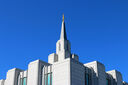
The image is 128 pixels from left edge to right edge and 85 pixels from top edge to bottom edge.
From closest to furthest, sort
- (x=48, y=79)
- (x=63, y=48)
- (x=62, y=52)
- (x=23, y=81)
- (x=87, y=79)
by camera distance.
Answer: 1. (x=48, y=79)
2. (x=87, y=79)
3. (x=23, y=81)
4. (x=62, y=52)
5. (x=63, y=48)

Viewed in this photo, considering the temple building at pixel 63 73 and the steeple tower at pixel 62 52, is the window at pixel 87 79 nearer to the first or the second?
the temple building at pixel 63 73

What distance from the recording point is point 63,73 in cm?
4691

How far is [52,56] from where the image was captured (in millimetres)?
60406

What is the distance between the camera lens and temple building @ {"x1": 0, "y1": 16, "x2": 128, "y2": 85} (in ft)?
154

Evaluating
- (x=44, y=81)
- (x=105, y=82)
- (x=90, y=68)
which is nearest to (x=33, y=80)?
(x=44, y=81)

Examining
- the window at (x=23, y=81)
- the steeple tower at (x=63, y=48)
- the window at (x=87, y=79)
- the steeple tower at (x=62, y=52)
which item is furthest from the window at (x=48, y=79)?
the steeple tower at (x=63, y=48)

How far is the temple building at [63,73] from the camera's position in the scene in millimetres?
46875

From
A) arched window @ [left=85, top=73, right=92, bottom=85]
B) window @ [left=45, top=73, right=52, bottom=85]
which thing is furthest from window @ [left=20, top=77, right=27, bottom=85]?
arched window @ [left=85, top=73, right=92, bottom=85]

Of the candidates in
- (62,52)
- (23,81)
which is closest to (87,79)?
(62,52)

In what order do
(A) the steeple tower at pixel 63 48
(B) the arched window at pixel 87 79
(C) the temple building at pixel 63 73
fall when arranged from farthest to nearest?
(A) the steeple tower at pixel 63 48, (B) the arched window at pixel 87 79, (C) the temple building at pixel 63 73

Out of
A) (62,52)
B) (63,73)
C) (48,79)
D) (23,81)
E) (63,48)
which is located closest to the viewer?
(63,73)

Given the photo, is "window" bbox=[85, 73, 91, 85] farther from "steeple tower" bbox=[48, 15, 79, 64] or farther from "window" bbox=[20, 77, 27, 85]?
"window" bbox=[20, 77, 27, 85]

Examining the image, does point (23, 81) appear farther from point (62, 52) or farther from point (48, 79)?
point (62, 52)

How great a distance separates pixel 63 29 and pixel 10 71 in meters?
22.3
